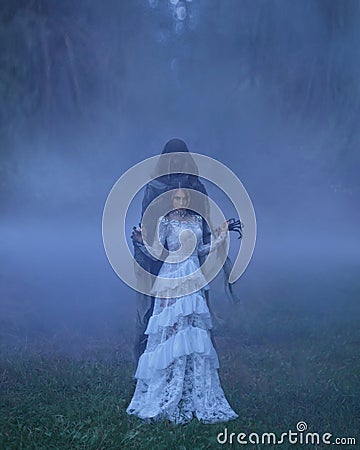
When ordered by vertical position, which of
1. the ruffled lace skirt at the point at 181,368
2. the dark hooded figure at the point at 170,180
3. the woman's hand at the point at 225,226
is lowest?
the ruffled lace skirt at the point at 181,368

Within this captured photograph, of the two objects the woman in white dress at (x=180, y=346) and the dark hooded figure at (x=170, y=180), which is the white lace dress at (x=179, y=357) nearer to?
the woman in white dress at (x=180, y=346)

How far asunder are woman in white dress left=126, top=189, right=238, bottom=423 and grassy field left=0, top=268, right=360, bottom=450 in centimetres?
10

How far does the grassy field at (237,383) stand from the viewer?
284 cm

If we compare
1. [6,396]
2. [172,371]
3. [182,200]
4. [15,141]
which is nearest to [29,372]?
[6,396]

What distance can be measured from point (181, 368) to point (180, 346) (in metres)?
0.11

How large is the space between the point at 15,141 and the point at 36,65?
0.70m

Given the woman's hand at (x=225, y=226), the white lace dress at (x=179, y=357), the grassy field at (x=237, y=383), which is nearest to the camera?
the grassy field at (x=237, y=383)

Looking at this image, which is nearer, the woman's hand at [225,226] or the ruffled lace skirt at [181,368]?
the ruffled lace skirt at [181,368]

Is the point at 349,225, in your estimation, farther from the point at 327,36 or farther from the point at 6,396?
the point at 6,396

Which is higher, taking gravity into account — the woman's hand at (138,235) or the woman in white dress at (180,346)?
the woman's hand at (138,235)

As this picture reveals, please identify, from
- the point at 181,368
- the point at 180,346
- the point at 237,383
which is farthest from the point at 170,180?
the point at 237,383

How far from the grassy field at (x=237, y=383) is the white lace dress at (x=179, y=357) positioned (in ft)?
0.30

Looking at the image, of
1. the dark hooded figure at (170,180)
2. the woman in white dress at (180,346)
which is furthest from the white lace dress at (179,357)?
the dark hooded figure at (170,180)

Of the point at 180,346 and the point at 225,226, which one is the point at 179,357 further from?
the point at 225,226
